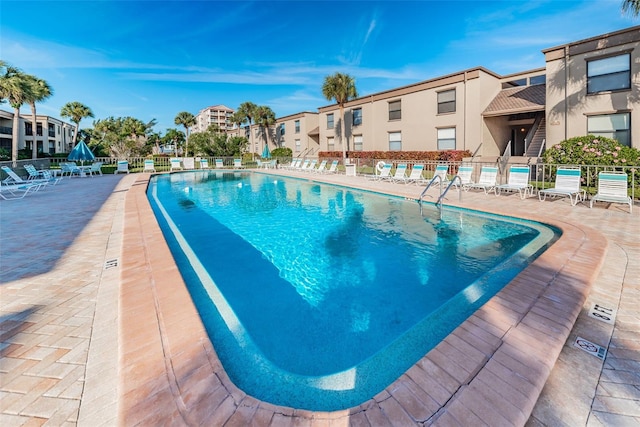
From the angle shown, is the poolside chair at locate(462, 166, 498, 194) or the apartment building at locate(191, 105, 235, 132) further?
Result: the apartment building at locate(191, 105, 235, 132)

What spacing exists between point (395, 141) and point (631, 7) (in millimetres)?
13214

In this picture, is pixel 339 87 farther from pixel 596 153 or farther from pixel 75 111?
pixel 75 111

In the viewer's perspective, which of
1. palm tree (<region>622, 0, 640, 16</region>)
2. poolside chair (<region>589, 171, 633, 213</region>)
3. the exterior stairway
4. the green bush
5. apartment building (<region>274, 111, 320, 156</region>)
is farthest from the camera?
apartment building (<region>274, 111, 320, 156</region>)

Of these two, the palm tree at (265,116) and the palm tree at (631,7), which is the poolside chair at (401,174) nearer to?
the palm tree at (631,7)

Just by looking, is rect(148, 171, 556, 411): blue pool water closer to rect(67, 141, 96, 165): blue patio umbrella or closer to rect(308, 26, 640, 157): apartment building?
rect(308, 26, 640, 157): apartment building

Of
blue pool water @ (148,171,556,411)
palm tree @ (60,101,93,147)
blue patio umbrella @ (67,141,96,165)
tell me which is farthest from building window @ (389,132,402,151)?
palm tree @ (60,101,93,147)

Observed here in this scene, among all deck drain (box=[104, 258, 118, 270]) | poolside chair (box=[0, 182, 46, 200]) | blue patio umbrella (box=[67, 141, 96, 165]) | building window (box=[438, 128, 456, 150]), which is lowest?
deck drain (box=[104, 258, 118, 270])

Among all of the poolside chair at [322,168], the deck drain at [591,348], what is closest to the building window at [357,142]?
the poolside chair at [322,168]

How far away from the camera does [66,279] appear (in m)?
3.84

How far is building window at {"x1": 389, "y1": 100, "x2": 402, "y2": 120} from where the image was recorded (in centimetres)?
2194

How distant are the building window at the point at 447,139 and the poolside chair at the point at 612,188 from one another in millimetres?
11611

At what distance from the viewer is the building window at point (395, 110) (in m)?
21.9

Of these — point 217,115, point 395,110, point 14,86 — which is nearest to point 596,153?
point 395,110

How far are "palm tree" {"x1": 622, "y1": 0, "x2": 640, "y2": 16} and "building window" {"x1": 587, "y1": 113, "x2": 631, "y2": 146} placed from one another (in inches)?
157
